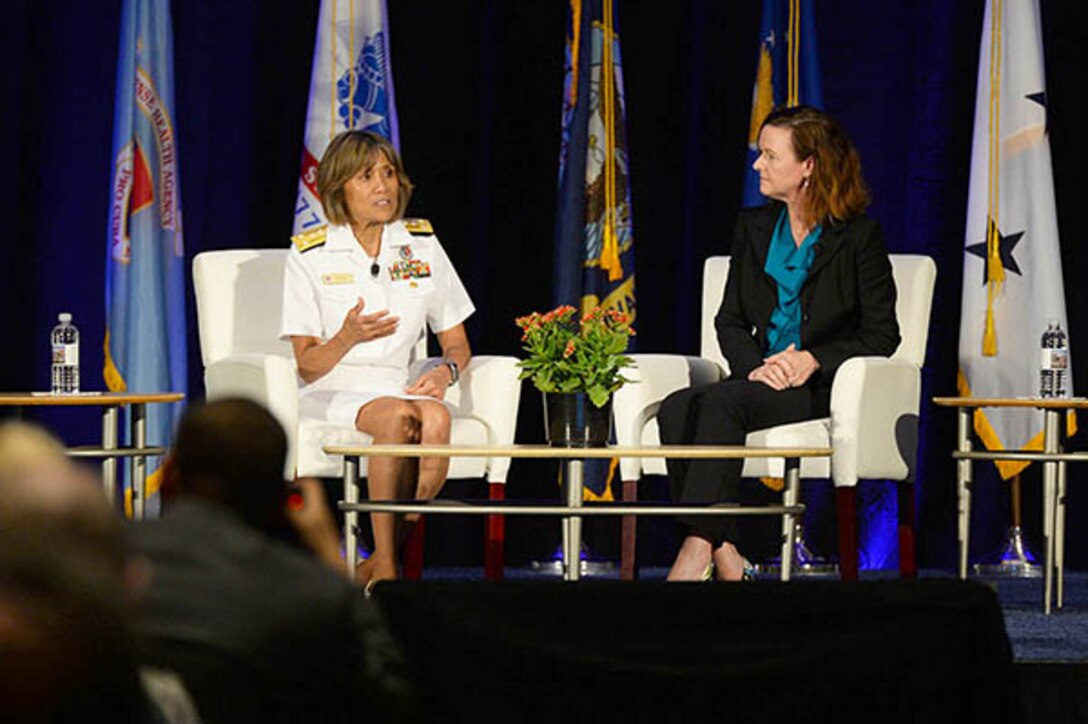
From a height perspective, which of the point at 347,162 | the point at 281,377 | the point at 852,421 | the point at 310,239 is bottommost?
the point at 852,421

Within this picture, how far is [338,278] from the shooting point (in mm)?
4738

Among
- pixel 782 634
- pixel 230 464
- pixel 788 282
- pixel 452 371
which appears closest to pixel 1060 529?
pixel 788 282

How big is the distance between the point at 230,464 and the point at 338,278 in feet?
11.0

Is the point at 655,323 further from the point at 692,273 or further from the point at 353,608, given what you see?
the point at 353,608

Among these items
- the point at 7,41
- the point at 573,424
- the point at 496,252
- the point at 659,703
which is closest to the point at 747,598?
the point at 659,703

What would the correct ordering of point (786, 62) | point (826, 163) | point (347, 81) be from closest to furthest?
point (826, 163) < point (347, 81) < point (786, 62)

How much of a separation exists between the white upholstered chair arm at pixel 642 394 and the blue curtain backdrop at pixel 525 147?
1110mm

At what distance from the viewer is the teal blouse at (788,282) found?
183 inches

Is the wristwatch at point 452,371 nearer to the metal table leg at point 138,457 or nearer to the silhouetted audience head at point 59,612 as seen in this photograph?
the metal table leg at point 138,457

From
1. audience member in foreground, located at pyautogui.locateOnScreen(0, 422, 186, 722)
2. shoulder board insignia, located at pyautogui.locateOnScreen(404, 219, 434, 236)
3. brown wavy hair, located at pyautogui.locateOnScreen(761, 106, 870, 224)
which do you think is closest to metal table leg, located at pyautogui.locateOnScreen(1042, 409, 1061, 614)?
brown wavy hair, located at pyautogui.locateOnScreen(761, 106, 870, 224)

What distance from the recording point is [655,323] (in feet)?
19.6

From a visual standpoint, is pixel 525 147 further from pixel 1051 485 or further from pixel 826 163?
pixel 1051 485

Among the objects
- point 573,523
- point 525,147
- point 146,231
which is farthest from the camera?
point 525,147

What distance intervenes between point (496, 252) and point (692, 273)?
66 centimetres
